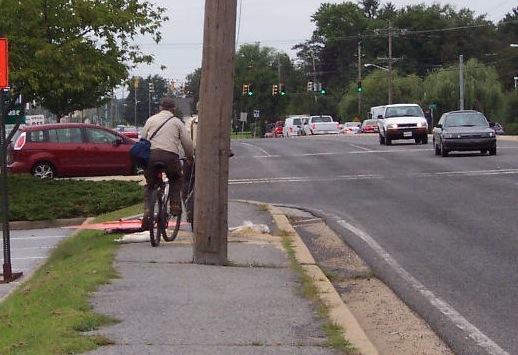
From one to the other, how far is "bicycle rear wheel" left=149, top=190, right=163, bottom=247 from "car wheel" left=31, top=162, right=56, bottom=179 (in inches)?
617

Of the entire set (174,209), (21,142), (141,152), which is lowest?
(174,209)

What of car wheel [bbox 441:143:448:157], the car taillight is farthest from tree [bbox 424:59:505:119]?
the car taillight

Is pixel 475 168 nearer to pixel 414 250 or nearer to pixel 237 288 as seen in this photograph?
pixel 414 250

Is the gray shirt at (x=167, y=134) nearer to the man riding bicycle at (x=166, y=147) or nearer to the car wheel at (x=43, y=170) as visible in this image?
the man riding bicycle at (x=166, y=147)

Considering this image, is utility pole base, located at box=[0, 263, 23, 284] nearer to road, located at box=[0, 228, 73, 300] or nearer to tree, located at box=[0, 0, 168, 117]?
road, located at box=[0, 228, 73, 300]

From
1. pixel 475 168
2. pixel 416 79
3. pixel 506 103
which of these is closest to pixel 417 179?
pixel 475 168

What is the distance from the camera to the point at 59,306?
8359 mm

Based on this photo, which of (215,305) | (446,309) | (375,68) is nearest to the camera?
(215,305)

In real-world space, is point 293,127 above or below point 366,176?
above

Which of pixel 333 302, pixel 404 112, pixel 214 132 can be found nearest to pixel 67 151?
pixel 214 132

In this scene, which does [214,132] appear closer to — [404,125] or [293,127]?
[404,125]

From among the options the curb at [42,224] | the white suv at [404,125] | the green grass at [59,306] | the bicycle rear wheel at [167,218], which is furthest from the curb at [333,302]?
the white suv at [404,125]

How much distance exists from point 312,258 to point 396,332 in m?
4.08

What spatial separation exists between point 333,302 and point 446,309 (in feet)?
3.49
